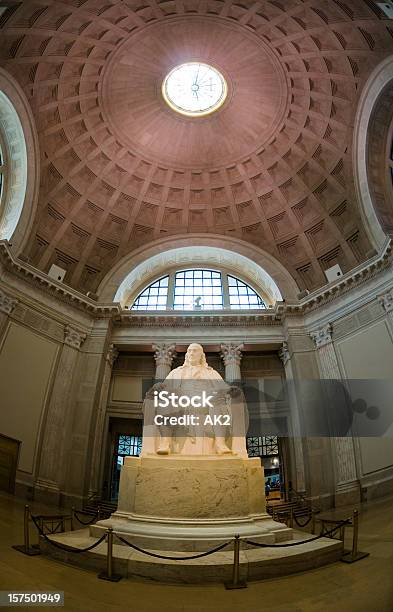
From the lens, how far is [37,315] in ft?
45.9

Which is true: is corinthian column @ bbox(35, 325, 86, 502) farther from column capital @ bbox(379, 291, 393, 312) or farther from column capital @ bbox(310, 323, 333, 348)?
column capital @ bbox(379, 291, 393, 312)

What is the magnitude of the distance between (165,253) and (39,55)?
943 centimetres

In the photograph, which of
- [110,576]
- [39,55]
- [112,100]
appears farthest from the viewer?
[112,100]

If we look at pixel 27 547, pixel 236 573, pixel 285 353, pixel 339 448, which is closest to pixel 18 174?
pixel 285 353

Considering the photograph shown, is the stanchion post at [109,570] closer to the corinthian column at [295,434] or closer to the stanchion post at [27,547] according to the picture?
the stanchion post at [27,547]

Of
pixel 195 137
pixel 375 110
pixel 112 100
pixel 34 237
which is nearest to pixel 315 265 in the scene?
pixel 375 110

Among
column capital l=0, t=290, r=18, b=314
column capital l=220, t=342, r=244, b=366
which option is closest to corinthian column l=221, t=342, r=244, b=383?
column capital l=220, t=342, r=244, b=366

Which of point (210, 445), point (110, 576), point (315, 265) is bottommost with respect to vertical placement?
point (110, 576)

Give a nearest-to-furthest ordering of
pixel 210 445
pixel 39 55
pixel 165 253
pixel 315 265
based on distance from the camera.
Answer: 1. pixel 210 445
2. pixel 39 55
3. pixel 315 265
4. pixel 165 253

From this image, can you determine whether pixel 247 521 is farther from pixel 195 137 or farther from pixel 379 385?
pixel 195 137

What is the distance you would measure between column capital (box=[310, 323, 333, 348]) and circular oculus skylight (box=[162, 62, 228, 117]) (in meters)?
10.9

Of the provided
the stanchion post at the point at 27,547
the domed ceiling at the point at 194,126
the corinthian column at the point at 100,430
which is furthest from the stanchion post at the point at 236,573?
the domed ceiling at the point at 194,126

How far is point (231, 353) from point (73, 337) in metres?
6.81

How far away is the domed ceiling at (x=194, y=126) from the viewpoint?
1263 centimetres
